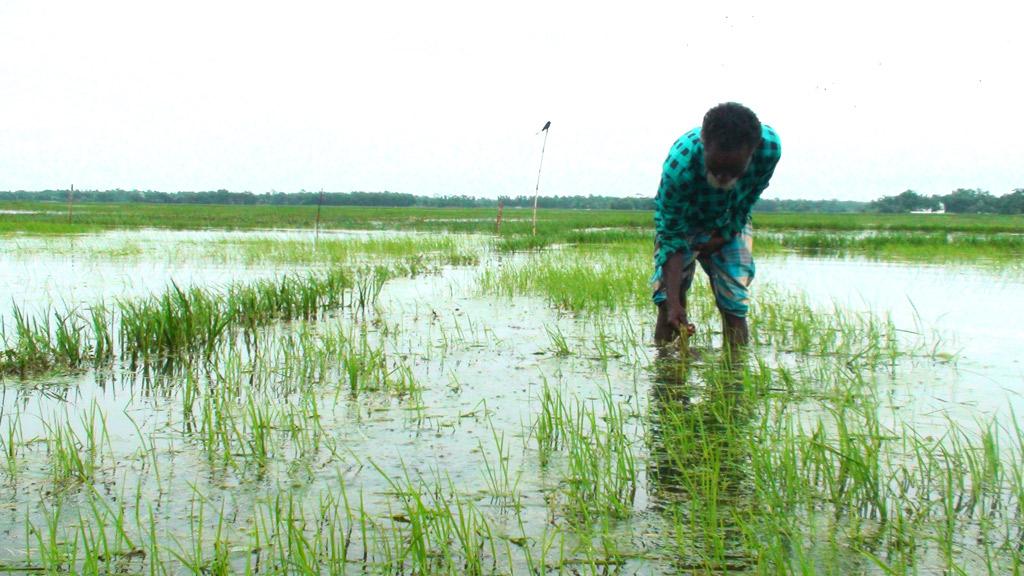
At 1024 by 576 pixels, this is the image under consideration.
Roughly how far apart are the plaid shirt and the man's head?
32cm

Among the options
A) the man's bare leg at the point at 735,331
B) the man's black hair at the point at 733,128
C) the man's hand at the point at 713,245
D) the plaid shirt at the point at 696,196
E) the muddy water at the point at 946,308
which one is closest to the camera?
the man's black hair at the point at 733,128

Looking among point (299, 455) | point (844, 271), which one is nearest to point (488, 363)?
point (299, 455)

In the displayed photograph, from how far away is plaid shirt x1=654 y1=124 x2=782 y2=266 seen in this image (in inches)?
→ 128

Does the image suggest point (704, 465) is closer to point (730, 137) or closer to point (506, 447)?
point (506, 447)

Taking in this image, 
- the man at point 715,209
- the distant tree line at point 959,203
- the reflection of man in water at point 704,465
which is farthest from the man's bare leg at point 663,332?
the distant tree line at point 959,203

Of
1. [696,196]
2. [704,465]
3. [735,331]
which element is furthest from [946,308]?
[704,465]

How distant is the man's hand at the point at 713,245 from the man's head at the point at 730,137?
760mm

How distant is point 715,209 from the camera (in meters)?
3.46

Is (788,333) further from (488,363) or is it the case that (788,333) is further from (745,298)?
(488,363)

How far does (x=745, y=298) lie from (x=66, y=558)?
2.93 m

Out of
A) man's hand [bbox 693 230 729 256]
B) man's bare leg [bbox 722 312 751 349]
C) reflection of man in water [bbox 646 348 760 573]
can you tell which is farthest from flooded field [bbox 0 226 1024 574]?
man's hand [bbox 693 230 729 256]

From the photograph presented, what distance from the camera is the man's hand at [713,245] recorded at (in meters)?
3.68

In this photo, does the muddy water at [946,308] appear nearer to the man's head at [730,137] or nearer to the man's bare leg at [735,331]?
the man's bare leg at [735,331]

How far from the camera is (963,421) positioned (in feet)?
9.51
